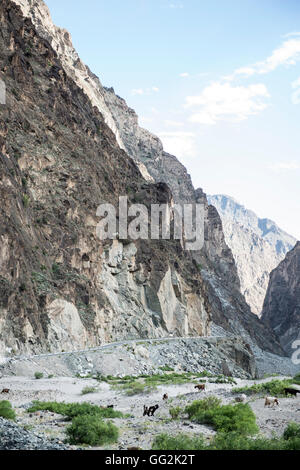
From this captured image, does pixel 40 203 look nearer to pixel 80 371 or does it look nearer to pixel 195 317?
pixel 80 371

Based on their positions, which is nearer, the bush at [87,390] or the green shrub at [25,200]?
the bush at [87,390]

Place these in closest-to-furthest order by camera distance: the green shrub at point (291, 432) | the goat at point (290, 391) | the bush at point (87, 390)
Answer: the green shrub at point (291, 432)
the goat at point (290, 391)
the bush at point (87, 390)

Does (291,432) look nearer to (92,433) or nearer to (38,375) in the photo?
(92,433)

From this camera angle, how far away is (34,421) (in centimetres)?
1638

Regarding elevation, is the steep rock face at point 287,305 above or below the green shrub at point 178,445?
below

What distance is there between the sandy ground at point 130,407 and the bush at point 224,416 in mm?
435

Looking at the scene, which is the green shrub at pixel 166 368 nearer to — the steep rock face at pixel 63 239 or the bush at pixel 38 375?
the steep rock face at pixel 63 239

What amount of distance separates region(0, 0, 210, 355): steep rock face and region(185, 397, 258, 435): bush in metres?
15.6

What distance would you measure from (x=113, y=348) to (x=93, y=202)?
18.7m

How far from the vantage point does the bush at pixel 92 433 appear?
1314cm

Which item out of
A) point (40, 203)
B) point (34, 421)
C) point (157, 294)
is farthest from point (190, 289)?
point (34, 421)

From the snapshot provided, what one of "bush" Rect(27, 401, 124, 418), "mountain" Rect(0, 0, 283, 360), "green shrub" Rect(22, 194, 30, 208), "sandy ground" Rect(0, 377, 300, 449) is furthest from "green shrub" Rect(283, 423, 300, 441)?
"green shrub" Rect(22, 194, 30, 208)

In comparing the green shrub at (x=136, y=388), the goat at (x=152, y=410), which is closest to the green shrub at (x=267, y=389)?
the green shrub at (x=136, y=388)

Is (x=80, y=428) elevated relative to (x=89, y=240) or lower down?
lower down
